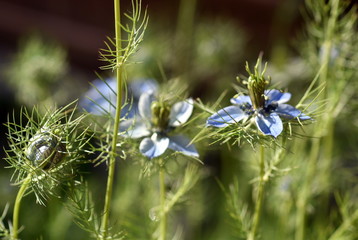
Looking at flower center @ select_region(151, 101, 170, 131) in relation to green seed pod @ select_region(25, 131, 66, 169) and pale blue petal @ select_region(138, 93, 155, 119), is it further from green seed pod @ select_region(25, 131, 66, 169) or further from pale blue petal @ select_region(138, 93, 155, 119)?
green seed pod @ select_region(25, 131, 66, 169)

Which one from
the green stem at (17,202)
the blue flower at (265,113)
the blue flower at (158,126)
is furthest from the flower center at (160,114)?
the green stem at (17,202)

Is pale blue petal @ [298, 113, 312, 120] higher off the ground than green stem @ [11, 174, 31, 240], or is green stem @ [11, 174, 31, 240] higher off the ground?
pale blue petal @ [298, 113, 312, 120]

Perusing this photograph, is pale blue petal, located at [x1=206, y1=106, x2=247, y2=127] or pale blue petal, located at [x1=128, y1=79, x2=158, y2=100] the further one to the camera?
pale blue petal, located at [x1=128, y1=79, x2=158, y2=100]

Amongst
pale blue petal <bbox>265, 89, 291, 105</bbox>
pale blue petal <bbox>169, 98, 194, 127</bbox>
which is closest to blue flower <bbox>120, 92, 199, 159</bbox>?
pale blue petal <bbox>169, 98, 194, 127</bbox>

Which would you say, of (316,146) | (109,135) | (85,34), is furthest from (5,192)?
(85,34)

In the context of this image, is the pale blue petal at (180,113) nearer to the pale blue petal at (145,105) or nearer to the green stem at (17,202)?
the pale blue petal at (145,105)

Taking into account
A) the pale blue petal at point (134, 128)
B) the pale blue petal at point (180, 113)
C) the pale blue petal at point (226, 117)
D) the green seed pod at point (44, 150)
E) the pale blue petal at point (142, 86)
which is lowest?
the pale blue petal at point (142, 86)
